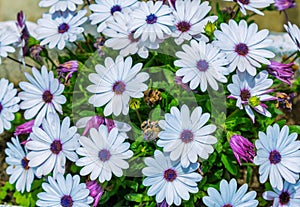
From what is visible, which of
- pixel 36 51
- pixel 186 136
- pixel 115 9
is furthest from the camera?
pixel 36 51

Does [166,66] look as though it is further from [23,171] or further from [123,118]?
[23,171]

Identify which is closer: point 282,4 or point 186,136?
point 186,136

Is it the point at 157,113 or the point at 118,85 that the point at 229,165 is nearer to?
the point at 157,113

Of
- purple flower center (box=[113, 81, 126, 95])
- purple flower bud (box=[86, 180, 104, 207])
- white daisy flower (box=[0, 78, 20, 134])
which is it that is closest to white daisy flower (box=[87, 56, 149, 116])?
purple flower center (box=[113, 81, 126, 95])

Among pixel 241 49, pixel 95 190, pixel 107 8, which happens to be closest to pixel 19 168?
pixel 95 190

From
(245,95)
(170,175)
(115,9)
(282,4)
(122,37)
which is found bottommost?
(170,175)

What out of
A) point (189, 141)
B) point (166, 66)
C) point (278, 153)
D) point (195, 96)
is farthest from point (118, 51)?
point (278, 153)

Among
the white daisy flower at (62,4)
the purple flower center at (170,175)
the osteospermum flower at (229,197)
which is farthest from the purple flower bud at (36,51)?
the osteospermum flower at (229,197)
